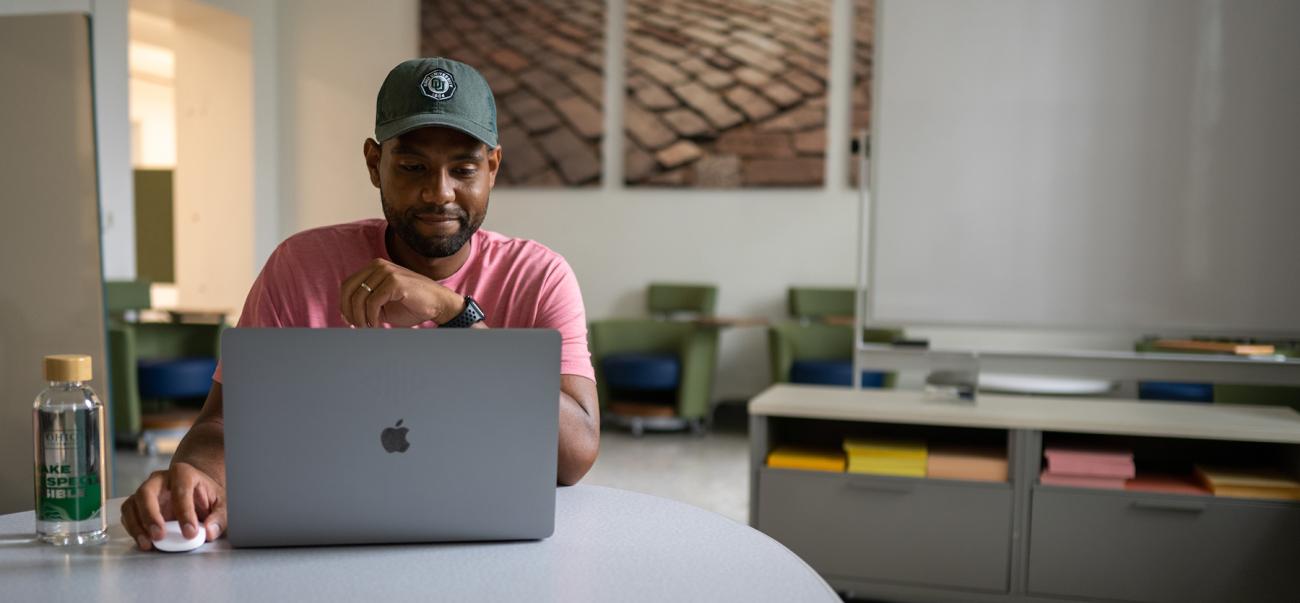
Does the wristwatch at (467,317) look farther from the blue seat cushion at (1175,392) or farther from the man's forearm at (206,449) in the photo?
the blue seat cushion at (1175,392)

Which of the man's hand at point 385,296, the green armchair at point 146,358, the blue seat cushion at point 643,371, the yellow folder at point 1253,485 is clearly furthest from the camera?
the blue seat cushion at point 643,371

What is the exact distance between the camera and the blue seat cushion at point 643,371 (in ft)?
18.9

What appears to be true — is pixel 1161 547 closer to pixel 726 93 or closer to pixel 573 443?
pixel 573 443

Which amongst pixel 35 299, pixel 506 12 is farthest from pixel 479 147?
pixel 506 12

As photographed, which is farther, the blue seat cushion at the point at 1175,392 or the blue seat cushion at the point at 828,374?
the blue seat cushion at the point at 828,374

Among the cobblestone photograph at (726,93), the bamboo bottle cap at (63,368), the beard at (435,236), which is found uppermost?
the cobblestone photograph at (726,93)

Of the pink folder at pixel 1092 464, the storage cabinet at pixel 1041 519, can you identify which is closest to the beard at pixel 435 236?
the storage cabinet at pixel 1041 519

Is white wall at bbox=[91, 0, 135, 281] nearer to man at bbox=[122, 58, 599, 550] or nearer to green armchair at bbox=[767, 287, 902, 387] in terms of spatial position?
green armchair at bbox=[767, 287, 902, 387]

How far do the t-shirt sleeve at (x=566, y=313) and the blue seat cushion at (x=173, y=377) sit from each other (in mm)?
4125

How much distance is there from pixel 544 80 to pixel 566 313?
223 inches

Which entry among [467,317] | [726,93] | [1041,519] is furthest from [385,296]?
[726,93]

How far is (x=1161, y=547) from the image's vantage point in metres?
2.53

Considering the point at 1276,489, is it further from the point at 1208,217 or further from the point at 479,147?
the point at 479,147

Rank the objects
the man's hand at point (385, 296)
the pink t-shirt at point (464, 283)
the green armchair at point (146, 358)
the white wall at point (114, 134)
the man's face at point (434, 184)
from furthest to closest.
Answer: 1. the white wall at point (114, 134)
2. the green armchair at point (146, 358)
3. the pink t-shirt at point (464, 283)
4. the man's face at point (434, 184)
5. the man's hand at point (385, 296)
